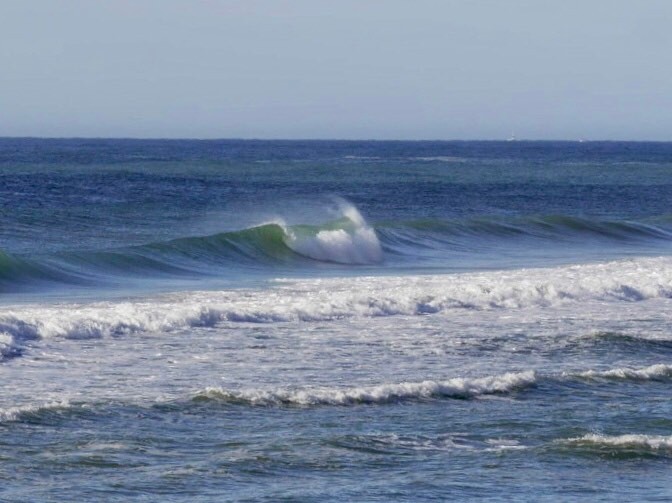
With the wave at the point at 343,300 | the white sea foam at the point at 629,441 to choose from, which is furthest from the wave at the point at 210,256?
the white sea foam at the point at 629,441

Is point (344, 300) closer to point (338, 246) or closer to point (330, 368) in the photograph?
point (330, 368)

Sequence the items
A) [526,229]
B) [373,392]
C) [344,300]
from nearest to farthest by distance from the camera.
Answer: [373,392] → [344,300] → [526,229]

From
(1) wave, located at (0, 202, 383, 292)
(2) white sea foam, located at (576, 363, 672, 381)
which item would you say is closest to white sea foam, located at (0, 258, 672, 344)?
(1) wave, located at (0, 202, 383, 292)

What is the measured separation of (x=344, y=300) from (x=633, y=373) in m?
6.07

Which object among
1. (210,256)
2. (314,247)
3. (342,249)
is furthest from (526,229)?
(210,256)

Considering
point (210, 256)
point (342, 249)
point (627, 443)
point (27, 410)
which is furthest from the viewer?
point (342, 249)

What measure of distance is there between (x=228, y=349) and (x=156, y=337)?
1.16 m

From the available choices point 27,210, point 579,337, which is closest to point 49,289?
Result: point 579,337

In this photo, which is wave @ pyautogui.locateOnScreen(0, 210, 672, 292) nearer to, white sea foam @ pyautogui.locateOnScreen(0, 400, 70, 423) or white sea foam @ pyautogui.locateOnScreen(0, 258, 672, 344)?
white sea foam @ pyautogui.locateOnScreen(0, 258, 672, 344)

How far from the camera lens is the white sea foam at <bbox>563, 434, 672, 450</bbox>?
11406mm

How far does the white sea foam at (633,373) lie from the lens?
14570 millimetres

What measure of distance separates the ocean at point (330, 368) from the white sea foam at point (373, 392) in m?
0.03

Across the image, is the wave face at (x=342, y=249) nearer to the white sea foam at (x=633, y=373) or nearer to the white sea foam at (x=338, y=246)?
the white sea foam at (x=338, y=246)

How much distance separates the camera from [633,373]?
1471cm
